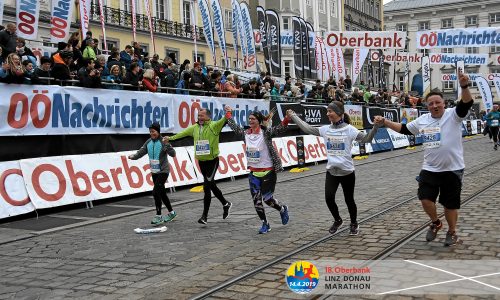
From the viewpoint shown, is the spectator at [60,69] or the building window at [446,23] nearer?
the spectator at [60,69]

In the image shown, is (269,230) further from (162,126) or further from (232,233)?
(162,126)

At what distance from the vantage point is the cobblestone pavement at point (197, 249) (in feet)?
18.9

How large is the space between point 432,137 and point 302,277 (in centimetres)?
273

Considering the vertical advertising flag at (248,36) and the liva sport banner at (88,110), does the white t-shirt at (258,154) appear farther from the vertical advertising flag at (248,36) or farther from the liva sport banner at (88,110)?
the vertical advertising flag at (248,36)

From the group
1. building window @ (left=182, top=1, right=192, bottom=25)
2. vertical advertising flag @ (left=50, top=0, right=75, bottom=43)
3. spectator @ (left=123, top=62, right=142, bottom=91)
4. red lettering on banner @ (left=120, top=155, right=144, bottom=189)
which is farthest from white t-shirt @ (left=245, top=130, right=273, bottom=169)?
building window @ (left=182, top=1, right=192, bottom=25)

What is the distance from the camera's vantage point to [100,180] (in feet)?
40.2

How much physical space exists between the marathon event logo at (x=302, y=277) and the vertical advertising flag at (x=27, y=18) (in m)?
12.5

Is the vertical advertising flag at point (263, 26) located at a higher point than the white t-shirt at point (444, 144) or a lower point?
higher

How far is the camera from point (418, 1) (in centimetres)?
9112

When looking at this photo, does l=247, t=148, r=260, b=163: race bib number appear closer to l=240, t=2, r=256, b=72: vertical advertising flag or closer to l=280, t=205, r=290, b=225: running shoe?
l=280, t=205, r=290, b=225: running shoe

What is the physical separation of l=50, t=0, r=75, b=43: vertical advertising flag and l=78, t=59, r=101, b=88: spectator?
458 cm

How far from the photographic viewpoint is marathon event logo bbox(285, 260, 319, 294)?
5359 millimetres

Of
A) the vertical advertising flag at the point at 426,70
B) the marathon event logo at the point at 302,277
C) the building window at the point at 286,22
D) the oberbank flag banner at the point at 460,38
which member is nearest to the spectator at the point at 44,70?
the marathon event logo at the point at 302,277

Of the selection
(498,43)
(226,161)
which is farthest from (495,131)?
(226,161)
